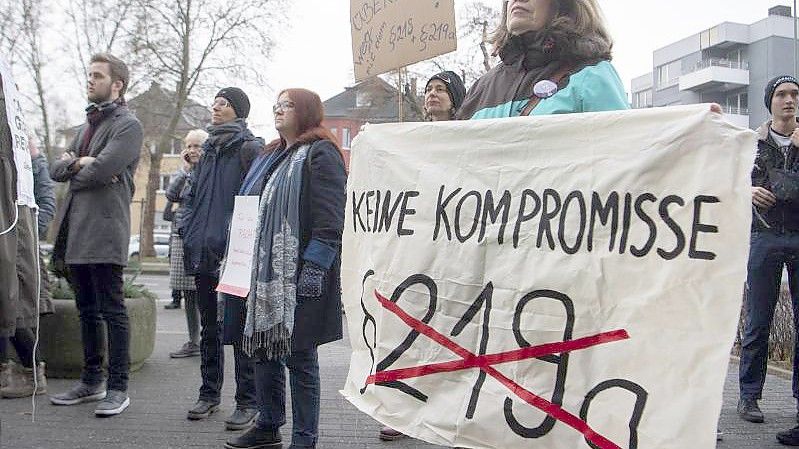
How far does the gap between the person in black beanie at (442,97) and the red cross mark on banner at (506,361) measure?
217cm

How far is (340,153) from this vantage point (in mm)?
3869

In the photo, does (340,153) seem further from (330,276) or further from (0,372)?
(0,372)

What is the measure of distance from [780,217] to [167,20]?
2900 centimetres

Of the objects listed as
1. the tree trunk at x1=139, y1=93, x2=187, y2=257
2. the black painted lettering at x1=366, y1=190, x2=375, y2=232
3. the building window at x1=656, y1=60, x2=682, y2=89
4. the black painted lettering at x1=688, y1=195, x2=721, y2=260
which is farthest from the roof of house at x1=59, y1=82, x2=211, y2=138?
the building window at x1=656, y1=60, x2=682, y2=89

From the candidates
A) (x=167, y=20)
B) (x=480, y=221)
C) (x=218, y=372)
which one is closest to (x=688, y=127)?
(x=480, y=221)

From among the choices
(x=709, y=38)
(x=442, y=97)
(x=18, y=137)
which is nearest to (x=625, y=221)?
(x=18, y=137)

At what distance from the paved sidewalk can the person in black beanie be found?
6.29 ft

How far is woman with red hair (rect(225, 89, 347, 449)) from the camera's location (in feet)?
11.6

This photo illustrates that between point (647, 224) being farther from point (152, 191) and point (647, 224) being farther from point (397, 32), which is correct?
point (152, 191)

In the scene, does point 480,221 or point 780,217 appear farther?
point 780,217

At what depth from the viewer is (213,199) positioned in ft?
14.7

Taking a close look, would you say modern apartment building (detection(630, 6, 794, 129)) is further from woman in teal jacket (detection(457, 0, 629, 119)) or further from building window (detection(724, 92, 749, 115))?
woman in teal jacket (detection(457, 0, 629, 119))

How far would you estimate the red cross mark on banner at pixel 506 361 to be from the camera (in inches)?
81.0

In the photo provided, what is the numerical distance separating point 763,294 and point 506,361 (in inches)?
121
